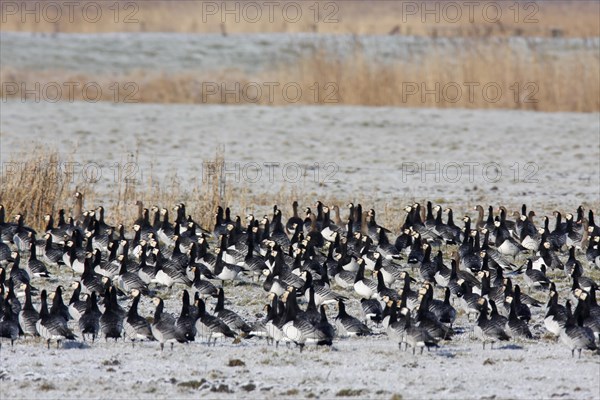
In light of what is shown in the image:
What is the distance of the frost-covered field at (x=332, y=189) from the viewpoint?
34.0 ft

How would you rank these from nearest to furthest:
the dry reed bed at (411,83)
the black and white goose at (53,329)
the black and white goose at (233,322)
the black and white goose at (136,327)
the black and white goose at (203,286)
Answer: the black and white goose at (53,329)
the black and white goose at (136,327)
the black and white goose at (233,322)
the black and white goose at (203,286)
the dry reed bed at (411,83)

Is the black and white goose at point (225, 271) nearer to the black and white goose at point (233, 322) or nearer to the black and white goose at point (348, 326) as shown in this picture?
the black and white goose at point (233, 322)

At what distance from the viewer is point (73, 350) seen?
11578mm

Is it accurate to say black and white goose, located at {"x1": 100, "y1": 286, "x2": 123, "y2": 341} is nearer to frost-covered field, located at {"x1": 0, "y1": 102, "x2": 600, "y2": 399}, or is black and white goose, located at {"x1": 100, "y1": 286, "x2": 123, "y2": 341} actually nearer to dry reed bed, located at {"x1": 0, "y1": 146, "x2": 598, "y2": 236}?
frost-covered field, located at {"x1": 0, "y1": 102, "x2": 600, "y2": 399}

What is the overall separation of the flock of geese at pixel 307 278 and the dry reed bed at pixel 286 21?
19800 millimetres

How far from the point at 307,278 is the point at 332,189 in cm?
938

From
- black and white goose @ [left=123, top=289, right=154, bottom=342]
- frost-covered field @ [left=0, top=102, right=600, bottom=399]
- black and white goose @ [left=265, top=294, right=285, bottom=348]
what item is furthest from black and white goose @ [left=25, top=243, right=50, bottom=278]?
black and white goose @ [left=265, top=294, right=285, bottom=348]

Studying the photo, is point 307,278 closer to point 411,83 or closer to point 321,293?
point 321,293

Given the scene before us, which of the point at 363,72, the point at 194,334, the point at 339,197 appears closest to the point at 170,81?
the point at 363,72

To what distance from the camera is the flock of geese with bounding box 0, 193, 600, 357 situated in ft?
39.3

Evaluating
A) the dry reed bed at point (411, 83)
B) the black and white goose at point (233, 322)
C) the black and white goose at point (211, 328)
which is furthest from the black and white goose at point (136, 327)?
the dry reed bed at point (411, 83)

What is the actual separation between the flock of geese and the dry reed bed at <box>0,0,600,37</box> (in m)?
19.8

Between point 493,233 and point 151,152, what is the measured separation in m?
11.0

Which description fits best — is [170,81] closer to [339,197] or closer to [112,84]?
[112,84]
